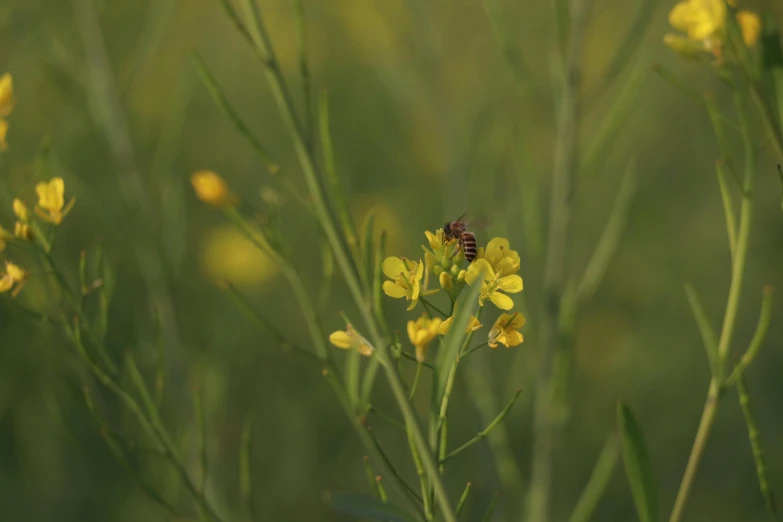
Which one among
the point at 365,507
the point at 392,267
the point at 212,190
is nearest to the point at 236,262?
the point at 212,190

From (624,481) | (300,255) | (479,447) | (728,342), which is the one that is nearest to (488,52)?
(300,255)

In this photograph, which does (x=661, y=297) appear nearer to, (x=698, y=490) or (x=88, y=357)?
(x=698, y=490)

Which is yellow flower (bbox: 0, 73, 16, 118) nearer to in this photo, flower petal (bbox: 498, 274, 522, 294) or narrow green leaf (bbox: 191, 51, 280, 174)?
narrow green leaf (bbox: 191, 51, 280, 174)

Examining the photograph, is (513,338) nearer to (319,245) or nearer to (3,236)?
(3,236)

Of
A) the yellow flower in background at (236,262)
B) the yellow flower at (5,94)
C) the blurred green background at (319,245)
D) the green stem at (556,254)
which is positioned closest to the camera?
the yellow flower at (5,94)

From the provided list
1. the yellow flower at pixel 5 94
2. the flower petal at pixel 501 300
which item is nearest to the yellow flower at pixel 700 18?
the flower petal at pixel 501 300

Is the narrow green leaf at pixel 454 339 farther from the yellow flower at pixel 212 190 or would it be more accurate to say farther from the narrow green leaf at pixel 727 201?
the yellow flower at pixel 212 190
